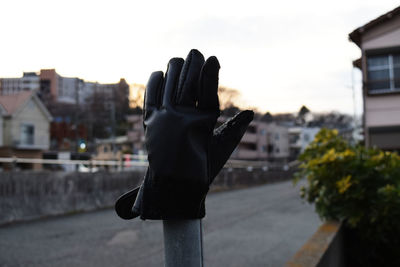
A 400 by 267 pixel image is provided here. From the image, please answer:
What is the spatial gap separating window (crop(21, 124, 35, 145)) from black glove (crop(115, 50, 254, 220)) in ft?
130

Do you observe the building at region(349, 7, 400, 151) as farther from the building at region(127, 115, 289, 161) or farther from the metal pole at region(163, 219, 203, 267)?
the building at region(127, 115, 289, 161)

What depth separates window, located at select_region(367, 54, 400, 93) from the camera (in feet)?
45.5

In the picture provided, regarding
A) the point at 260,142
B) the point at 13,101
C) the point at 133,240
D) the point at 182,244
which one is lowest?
the point at 133,240

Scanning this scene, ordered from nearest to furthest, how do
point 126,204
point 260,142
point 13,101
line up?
point 126,204 < point 13,101 < point 260,142

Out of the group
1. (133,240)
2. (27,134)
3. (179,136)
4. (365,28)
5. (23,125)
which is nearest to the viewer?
(179,136)

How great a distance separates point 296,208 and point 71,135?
47449 mm

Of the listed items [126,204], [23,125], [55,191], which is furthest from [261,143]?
[126,204]

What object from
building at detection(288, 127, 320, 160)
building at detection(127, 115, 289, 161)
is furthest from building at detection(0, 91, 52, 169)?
building at detection(288, 127, 320, 160)

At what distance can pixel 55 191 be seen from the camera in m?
11.1

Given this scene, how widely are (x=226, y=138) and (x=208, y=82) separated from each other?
9.9 inches

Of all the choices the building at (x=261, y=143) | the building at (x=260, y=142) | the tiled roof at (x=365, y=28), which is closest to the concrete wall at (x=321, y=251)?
the tiled roof at (x=365, y=28)

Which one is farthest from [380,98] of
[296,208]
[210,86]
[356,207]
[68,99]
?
[68,99]

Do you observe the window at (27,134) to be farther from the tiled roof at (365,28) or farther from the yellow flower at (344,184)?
the yellow flower at (344,184)

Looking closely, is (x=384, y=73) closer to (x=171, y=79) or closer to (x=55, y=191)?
(x=55, y=191)
